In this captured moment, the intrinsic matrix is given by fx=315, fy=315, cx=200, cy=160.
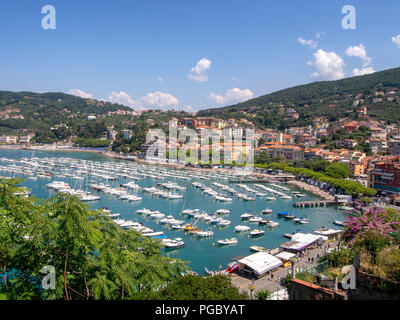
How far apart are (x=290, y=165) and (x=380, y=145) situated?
16.9m

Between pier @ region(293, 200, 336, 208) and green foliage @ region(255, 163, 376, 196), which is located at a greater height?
green foliage @ region(255, 163, 376, 196)

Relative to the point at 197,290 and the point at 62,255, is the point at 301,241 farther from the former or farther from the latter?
the point at 62,255

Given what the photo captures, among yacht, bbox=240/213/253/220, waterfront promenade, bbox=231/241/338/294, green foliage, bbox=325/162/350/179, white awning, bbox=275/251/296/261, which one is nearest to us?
waterfront promenade, bbox=231/241/338/294

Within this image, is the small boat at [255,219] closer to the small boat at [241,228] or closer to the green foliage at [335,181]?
the small boat at [241,228]

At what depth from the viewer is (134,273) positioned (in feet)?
23.1

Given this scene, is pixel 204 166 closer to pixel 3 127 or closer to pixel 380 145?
pixel 380 145

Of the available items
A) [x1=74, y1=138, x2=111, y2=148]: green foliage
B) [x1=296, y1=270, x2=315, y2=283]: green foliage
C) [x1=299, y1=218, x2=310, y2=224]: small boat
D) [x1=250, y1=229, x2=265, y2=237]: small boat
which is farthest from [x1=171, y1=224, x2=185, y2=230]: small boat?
[x1=74, y1=138, x2=111, y2=148]: green foliage

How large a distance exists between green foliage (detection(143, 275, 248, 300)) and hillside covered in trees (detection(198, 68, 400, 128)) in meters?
74.3

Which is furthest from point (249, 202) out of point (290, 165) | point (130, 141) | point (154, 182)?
point (130, 141)

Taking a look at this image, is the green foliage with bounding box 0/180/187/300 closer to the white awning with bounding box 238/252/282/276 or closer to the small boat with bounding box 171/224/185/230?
the white awning with bounding box 238/252/282/276

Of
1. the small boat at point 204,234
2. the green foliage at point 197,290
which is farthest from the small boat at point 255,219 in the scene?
the green foliage at point 197,290

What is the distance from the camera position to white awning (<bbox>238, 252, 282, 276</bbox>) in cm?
1207

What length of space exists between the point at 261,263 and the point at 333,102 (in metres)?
95.5
